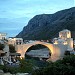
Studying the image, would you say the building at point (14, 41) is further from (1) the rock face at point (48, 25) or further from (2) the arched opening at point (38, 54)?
(1) the rock face at point (48, 25)

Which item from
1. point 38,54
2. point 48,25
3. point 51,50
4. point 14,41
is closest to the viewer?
point 14,41

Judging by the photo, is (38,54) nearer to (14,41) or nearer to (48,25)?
(14,41)

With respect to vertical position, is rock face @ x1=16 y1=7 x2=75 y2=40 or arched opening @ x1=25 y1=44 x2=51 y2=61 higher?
rock face @ x1=16 y1=7 x2=75 y2=40

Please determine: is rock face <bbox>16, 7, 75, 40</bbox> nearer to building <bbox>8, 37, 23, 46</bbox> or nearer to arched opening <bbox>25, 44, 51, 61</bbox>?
arched opening <bbox>25, 44, 51, 61</bbox>

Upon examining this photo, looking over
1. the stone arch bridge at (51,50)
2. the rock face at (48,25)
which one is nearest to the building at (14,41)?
the stone arch bridge at (51,50)

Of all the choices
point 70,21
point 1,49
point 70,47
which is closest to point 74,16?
point 70,21

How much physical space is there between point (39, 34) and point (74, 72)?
122 meters

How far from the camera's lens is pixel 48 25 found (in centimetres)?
14438

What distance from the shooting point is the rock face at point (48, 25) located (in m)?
126

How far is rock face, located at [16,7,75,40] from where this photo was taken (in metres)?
126

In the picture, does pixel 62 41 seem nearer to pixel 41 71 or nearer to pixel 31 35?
pixel 41 71

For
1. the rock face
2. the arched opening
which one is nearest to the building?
the arched opening

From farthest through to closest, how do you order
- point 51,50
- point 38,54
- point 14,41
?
point 38,54 < point 51,50 < point 14,41

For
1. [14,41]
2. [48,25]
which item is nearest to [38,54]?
[14,41]
